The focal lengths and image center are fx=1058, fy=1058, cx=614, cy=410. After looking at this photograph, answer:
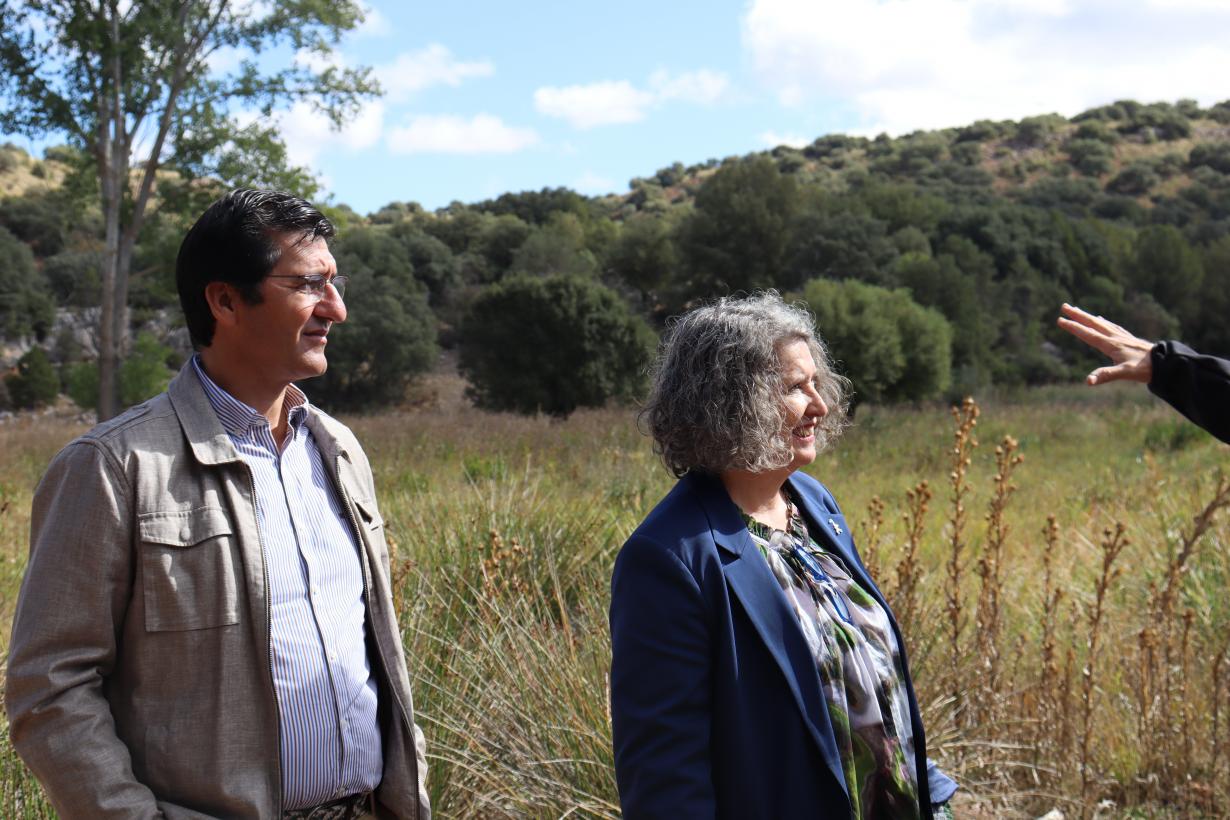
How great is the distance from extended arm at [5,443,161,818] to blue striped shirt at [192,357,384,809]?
0.81 ft

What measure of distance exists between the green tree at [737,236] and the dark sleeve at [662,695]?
3792cm

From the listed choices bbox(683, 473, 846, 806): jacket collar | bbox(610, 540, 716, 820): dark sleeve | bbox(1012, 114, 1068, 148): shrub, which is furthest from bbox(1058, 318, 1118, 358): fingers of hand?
bbox(1012, 114, 1068, 148): shrub

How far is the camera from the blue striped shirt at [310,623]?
1877 mm

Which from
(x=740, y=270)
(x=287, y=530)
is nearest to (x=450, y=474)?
(x=287, y=530)

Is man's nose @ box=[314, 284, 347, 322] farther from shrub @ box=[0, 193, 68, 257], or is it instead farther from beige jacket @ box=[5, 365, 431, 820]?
shrub @ box=[0, 193, 68, 257]

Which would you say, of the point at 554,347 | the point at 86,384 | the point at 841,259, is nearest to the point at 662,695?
the point at 86,384

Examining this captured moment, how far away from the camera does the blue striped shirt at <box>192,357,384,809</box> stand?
1877 millimetres

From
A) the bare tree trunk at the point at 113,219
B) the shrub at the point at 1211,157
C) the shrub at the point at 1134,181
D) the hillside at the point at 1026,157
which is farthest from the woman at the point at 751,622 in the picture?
the shrub at the point at 1211,157

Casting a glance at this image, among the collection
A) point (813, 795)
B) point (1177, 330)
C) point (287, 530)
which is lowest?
point (1177, 330)

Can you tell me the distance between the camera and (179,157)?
16562mm

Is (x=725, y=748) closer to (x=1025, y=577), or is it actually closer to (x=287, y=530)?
(x=287, y=530)

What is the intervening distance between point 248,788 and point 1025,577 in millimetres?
5402

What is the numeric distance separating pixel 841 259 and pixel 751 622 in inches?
1406

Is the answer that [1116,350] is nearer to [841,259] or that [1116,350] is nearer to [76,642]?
[76,642]
